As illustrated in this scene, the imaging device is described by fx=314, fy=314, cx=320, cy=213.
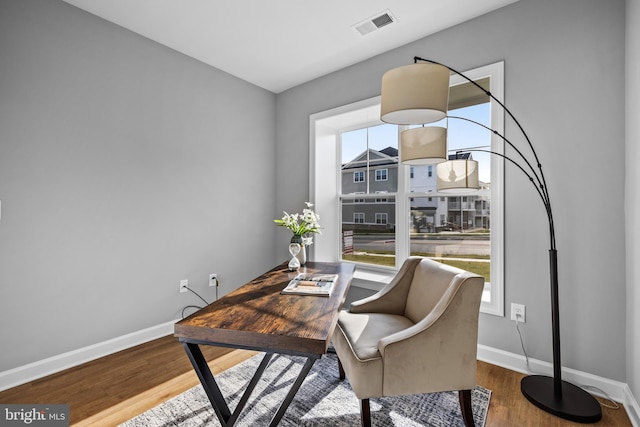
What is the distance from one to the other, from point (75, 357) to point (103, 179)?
1.33m

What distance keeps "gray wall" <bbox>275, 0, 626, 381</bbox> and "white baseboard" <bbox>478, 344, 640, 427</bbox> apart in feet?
0.14

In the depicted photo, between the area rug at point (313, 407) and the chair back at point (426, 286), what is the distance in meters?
0.49

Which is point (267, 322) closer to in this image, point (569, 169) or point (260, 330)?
point (260, 330)

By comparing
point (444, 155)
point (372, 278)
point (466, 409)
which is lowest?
point (466, 409)

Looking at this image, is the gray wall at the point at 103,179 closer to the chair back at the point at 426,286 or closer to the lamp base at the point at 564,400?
the chair back at the point at 426,286

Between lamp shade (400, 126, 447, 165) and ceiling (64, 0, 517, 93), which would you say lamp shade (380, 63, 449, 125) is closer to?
lamp shade (400, 126, 447, 165)

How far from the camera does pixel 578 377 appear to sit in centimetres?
197

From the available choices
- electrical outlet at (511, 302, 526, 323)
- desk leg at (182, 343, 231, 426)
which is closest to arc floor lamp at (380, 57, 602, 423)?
electrical outlet at (511, 302, 526, 323)

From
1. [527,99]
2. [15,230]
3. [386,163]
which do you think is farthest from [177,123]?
[527,99]

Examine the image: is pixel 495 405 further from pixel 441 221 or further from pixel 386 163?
pixel 386 163

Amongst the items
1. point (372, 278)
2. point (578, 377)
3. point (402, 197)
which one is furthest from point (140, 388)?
point (578, 377)

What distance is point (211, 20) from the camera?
7.99ft

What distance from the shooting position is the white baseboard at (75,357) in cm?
205

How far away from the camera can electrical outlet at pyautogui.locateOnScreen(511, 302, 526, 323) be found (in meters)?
2.15
